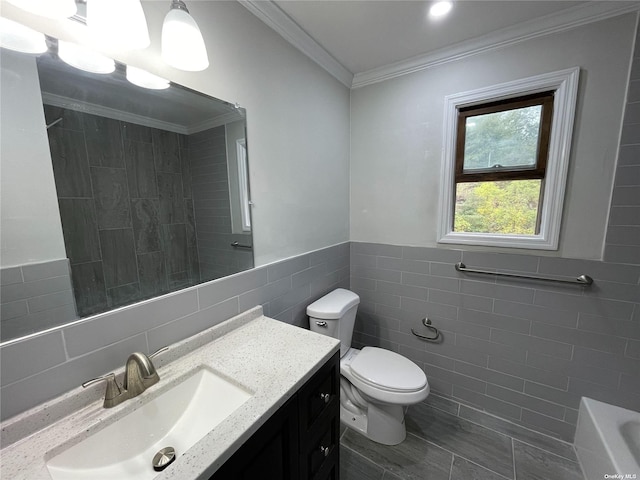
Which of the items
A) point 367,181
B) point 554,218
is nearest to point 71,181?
point 367,181

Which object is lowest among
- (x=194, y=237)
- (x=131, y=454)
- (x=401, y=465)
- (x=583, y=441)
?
(x=401, y=465)

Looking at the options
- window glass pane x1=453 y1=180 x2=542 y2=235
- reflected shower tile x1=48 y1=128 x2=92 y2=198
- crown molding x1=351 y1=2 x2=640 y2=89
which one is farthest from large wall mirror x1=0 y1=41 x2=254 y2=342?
window glass pane x1=453 y1=180 x2=542 y2=235

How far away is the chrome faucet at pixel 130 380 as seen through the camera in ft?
2.46

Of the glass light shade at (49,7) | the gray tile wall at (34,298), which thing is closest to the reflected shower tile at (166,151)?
the glass light shade at (49,7)

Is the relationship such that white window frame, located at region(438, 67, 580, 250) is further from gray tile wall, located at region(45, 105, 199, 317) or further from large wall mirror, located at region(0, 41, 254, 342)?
gray tile wall, located at region(45, 105, 199, 317)

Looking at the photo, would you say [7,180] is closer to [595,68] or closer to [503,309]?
[503,309]

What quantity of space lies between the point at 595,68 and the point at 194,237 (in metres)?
2.17

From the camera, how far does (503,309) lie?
5.47ft

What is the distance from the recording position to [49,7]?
25.5 inches

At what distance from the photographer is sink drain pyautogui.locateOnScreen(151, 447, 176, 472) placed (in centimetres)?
71

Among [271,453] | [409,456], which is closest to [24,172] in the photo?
[271,453]

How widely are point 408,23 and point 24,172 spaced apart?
1.76m

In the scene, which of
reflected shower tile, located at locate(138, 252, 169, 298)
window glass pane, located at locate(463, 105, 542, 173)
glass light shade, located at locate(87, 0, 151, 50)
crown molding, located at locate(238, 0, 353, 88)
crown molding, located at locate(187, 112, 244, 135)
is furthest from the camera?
window glass pane, located at locate(463, 105, 542, 173)

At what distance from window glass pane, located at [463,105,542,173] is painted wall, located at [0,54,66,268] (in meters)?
2.05
